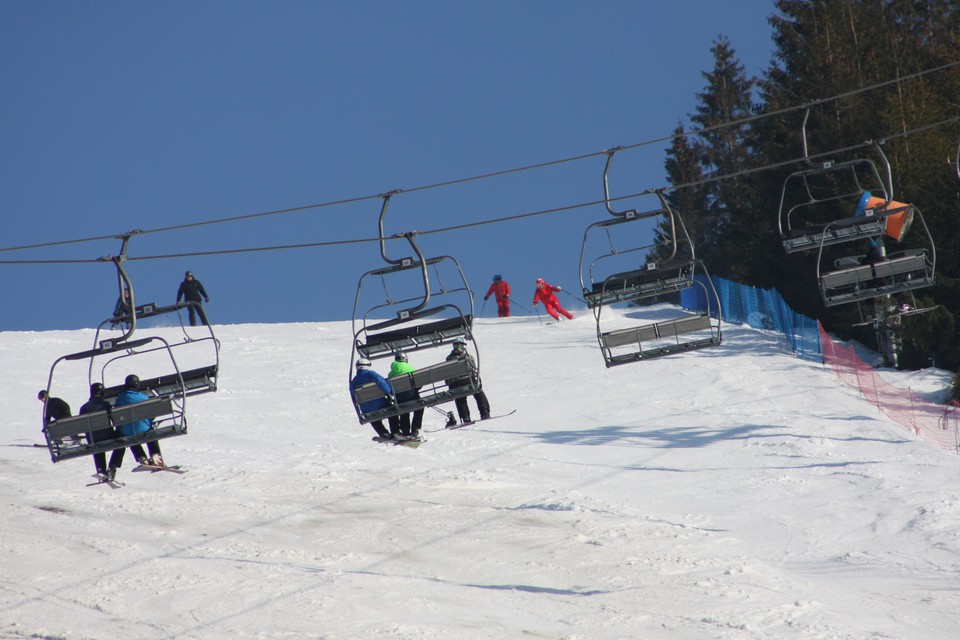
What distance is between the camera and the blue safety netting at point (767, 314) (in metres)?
30.8

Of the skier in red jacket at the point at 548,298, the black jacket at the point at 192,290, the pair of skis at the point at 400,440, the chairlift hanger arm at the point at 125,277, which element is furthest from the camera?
the skier in red jacket at the point at 548,298

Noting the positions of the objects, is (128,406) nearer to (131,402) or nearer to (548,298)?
(131,402)

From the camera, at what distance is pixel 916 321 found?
105 feet

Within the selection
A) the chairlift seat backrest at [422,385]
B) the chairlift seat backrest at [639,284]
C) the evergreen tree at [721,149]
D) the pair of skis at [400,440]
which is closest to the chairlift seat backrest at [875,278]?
the chairlift seat backrest at [639,284]

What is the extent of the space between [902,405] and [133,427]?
55.7 ft

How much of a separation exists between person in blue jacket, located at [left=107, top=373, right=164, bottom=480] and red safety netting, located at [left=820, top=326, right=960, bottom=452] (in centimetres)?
1401

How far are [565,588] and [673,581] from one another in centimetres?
139

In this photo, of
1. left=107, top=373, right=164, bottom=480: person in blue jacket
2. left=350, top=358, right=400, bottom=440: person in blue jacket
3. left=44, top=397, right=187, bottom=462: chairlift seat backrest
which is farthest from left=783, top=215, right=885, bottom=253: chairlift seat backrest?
left=107, top=373, right=164, bottom=480: person in blue jacket

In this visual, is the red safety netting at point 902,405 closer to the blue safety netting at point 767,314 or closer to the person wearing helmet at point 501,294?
the blue safety netting at point 767,314

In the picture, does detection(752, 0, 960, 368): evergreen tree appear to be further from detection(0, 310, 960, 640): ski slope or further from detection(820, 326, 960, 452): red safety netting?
detection(0, 310, 960, 640): ski slope

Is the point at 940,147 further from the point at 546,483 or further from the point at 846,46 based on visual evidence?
the point at 546,483

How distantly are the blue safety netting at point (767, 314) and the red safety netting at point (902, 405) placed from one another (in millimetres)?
690

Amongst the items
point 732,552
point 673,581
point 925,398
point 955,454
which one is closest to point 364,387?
point 673,581

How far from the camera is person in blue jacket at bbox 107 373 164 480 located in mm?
15242
